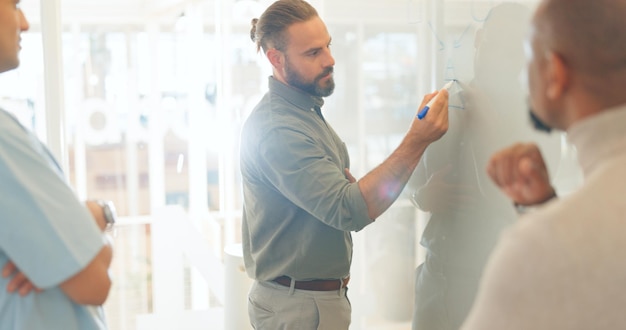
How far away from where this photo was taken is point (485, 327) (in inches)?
29.2

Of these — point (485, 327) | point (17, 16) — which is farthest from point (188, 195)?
point (485, 327)

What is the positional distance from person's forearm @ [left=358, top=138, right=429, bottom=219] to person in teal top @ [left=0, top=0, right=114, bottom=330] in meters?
0.69

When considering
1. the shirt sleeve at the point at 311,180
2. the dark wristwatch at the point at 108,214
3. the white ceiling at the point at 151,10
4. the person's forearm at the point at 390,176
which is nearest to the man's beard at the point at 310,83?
the shirt sleeve at the point at 311,180

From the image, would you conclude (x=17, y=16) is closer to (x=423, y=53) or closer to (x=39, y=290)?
(x=39, y=290)

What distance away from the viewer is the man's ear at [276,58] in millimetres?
1863

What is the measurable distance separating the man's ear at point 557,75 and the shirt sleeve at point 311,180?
866 mm

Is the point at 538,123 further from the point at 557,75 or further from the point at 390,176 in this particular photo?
the point at 390,176

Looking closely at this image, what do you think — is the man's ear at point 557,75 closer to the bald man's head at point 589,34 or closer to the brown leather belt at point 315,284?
the bald man's head at point 589,34

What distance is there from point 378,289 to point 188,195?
1467 millimetres

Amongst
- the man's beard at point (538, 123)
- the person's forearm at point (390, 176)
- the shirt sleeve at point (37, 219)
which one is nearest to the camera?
the man's beard at point (538, 123)

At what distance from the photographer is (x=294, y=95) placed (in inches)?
Result: 71.2

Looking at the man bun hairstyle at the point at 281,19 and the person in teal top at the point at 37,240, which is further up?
the man bun hairstyle at the point at 281,19

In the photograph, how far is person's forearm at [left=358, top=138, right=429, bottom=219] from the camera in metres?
1.59

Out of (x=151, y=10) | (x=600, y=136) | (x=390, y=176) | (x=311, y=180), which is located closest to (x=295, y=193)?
(x=311, y=180)
